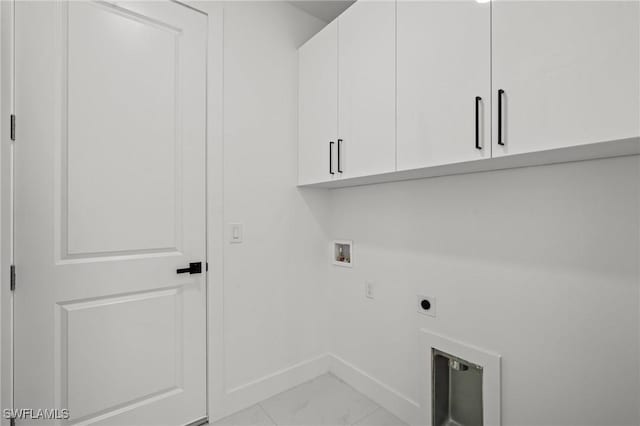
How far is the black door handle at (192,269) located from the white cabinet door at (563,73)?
1.51 meters

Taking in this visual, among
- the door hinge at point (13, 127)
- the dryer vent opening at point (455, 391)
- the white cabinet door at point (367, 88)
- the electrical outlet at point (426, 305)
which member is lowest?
the dryer vent opening at point (455, 391)

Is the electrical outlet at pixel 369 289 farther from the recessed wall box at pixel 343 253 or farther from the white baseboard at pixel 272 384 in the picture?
the white baseboard at pixel 272 384


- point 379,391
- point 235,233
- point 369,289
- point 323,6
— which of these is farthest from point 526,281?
point 323,6

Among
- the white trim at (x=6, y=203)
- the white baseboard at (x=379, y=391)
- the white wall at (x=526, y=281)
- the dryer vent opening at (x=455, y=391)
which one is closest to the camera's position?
the white wall at (x=526, y=281)

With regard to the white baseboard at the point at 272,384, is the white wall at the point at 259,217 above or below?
above

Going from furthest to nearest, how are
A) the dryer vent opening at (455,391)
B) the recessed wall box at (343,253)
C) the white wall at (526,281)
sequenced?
the recessed wall box at (343,253), the dryer vent opening at (455,391), the white wall at (526,281)

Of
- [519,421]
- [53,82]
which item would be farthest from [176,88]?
[519,421]

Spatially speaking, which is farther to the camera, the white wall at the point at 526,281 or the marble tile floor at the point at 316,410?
the marble tile floor at the point at 316,410

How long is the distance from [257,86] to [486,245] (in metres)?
1.57

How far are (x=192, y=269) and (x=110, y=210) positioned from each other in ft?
1.59

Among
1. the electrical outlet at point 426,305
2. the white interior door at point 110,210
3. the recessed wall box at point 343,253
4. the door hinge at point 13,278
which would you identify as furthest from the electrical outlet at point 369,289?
the door hinge at point 13,278

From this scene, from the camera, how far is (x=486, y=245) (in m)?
1.43

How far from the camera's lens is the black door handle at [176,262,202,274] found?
5.38 feet

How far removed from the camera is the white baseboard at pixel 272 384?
1.81m
